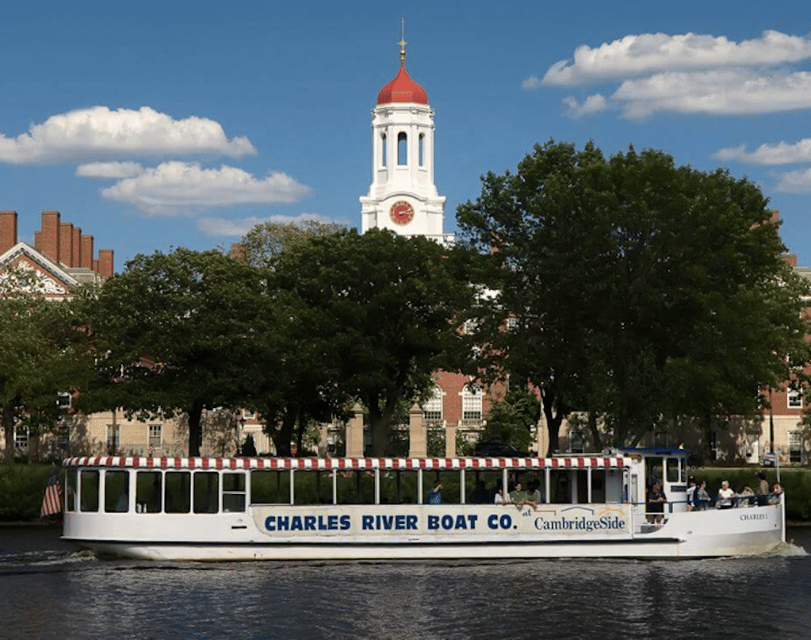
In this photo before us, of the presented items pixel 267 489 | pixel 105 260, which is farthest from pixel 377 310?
pixel 105 260

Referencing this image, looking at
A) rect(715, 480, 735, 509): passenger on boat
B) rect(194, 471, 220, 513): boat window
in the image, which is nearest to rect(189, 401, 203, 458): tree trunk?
rect(194, 471, 220, 513): boat window

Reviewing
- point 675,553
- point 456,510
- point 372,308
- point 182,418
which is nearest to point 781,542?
point 675,553

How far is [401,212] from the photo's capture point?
14388cm

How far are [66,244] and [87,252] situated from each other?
825 cm

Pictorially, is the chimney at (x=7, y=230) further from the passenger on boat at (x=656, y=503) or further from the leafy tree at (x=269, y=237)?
the passenger on boat at (x=656, y=503)

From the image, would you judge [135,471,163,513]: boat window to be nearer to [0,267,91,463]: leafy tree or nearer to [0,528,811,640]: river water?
[0,528,811,640]: river water

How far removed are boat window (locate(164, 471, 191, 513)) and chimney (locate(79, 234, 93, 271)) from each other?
8143 centimetres

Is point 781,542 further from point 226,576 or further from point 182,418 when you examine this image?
point 182,418

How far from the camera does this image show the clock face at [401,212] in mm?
143750

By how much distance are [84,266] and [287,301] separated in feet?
175

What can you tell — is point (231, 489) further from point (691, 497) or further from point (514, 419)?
point (514, 419)

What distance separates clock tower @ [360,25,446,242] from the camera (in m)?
144

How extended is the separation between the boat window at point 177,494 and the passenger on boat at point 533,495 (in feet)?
36.3

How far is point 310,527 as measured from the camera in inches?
1850
